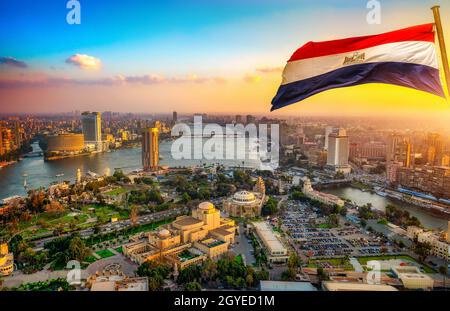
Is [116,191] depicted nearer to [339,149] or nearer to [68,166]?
[68,166]

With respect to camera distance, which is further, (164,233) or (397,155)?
(397,155)

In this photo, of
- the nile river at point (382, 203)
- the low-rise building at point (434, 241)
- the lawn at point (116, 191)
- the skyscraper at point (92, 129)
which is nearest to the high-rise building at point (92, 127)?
the skyscraper at point (92, 129)

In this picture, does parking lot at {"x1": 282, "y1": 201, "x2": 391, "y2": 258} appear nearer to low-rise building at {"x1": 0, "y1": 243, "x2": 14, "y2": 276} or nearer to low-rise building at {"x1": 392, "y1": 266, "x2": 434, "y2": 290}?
low-rise building at {"x1": 392, "y1": 266, "x2": 434, "y2": 290}

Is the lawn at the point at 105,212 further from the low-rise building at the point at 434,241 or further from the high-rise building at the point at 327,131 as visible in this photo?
the high-rise building at the point at 327,131

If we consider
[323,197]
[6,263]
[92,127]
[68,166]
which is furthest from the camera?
[92,127]

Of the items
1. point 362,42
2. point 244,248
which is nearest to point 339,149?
point 244,248

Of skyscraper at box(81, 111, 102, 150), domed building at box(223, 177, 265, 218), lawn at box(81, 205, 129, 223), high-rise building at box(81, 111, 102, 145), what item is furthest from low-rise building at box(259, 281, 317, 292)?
skyscraper at box(81, 111, 102, 150)

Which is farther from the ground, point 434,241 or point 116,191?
point 434,241

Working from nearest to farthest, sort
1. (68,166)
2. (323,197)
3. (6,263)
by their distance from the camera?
(6,263) < (323,197) < (68,166)
